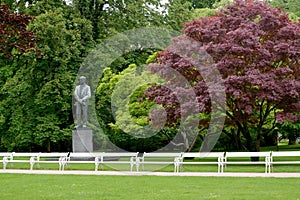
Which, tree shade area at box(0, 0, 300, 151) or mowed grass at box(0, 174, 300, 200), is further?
tree shade area at box(0, 0, 300, 151)

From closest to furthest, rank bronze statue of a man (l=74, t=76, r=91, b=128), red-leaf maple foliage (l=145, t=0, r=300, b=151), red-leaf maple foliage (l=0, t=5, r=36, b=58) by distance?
red-leaf maple foliage (l=0, t=5, r=36, b=58) < red-leaf maple foliage (l=145, t=0, r=300, b=151) < bronze statue of a man (l=74, t=76, r=91, b=128)

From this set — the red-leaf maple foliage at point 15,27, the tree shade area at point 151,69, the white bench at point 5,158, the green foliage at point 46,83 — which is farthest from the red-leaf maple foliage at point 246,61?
the red-leaf maple foliage at point 15,27

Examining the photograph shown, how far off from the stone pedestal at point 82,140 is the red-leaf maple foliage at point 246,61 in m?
2.65

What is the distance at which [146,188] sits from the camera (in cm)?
1075

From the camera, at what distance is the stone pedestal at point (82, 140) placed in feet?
59.8

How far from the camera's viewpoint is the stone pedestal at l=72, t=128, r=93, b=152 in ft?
59.8

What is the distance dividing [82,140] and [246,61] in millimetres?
6294

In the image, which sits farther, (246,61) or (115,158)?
(115,158)

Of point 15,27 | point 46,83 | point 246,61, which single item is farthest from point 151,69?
point 15,27

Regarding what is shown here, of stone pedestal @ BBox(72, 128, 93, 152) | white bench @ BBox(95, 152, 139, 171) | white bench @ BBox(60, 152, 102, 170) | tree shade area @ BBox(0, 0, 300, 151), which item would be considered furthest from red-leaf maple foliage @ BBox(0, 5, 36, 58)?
stone pedestal @ BBox(72, 128, 93, 152)

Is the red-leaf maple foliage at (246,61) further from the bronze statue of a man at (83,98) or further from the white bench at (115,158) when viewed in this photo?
the bronze statue of a man at (83,98)

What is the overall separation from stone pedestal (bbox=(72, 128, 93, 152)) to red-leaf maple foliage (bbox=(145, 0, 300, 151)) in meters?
2.65

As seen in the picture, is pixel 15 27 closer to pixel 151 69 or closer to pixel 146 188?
pixel 146 188

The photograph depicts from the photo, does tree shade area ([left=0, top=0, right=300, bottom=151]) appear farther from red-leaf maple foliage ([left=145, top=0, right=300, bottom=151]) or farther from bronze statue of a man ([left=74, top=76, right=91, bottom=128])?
bronze statue of a man ([left=74, top=76, right=91, bottom=128])
